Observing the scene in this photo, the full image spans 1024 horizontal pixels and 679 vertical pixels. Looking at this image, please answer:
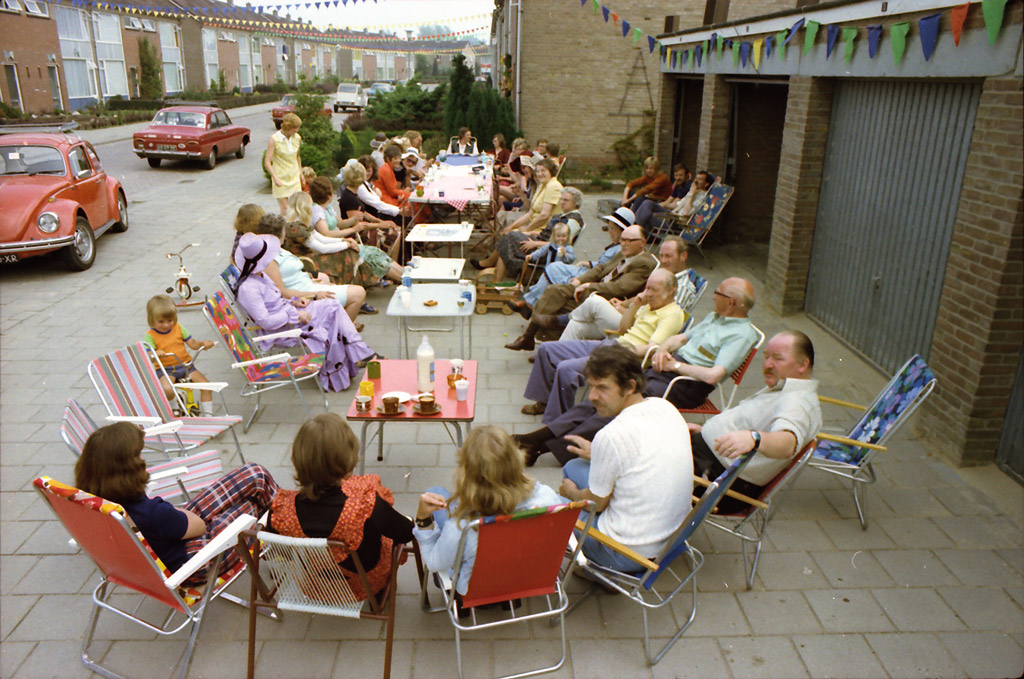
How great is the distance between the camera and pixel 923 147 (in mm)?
5363

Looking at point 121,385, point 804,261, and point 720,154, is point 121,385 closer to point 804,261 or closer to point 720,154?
point 804,261

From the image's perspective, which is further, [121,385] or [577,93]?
[577,93]

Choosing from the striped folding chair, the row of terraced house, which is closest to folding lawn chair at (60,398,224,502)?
the striped folding chair

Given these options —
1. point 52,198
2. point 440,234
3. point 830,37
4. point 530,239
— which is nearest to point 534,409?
point 530,239

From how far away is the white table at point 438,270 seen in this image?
6894 millimetres

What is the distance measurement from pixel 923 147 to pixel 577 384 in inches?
125

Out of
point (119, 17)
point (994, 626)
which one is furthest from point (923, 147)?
point (119, 17)

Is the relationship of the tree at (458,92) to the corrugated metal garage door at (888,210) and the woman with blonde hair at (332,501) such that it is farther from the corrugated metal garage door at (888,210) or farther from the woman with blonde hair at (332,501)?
the woman with blonde hair at (332,501)

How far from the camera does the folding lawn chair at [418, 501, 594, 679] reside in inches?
100

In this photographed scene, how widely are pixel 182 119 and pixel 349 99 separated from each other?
740 inches

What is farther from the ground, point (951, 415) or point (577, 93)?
point (577, 93)

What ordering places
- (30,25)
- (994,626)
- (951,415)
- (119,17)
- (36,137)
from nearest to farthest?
(994,626)
(951,415)
(36,137)
(30,25)
(119,17)

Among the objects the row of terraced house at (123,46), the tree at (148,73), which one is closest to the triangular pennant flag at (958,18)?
the row of terraced house at (123,46)

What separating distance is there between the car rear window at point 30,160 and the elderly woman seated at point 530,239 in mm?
5771
